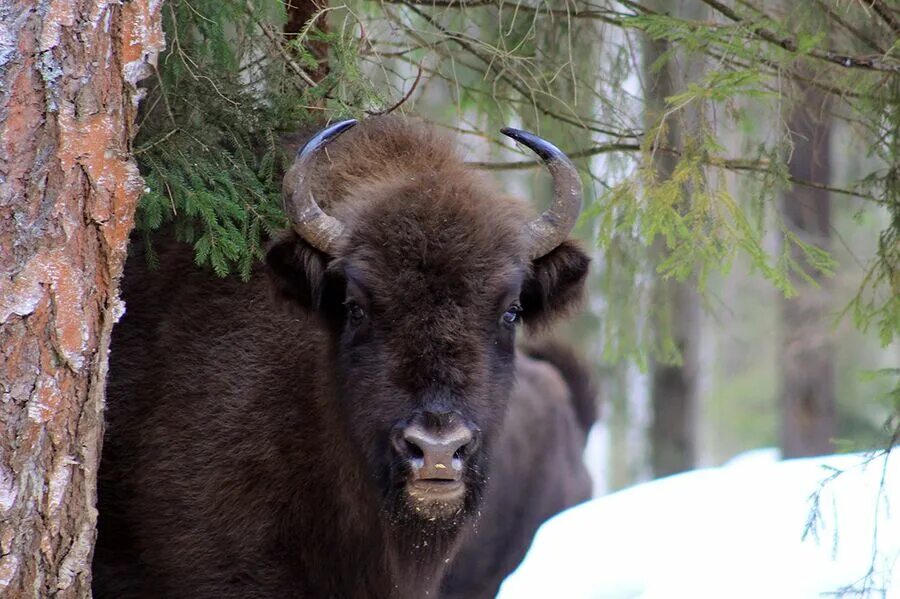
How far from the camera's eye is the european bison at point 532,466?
8266 mm

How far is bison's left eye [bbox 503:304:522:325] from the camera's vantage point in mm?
4891

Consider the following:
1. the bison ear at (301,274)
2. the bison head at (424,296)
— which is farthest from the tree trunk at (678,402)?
the bison ear at (301,274)

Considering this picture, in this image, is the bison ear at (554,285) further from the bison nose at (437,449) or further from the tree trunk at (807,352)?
the tree trunk at (807,352)

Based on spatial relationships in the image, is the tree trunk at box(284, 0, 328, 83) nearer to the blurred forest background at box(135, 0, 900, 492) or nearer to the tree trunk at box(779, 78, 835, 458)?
the blurred forest background at box(135, 0, 900, 492)

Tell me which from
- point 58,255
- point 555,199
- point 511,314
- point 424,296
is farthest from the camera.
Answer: point 555,199

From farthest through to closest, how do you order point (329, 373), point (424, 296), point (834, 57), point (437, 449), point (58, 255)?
point (834, 57) → point (329, 373) → point (424, 296) → point (437, 449) → point (58, 255)

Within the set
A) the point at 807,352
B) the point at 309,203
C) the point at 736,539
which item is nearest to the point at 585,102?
the point at 309,203

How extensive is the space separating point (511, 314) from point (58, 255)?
6.81 ft

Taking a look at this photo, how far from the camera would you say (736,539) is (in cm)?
588

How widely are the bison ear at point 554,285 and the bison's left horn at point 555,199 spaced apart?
0.35 ft

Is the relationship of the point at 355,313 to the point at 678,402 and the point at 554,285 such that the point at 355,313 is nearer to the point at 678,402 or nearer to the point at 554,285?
the point at 554,285


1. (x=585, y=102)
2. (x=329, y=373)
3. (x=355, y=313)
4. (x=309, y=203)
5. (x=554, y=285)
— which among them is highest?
(x=585, y=102)

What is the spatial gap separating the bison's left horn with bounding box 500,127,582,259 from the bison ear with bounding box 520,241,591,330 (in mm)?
107

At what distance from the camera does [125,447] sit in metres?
5.31
